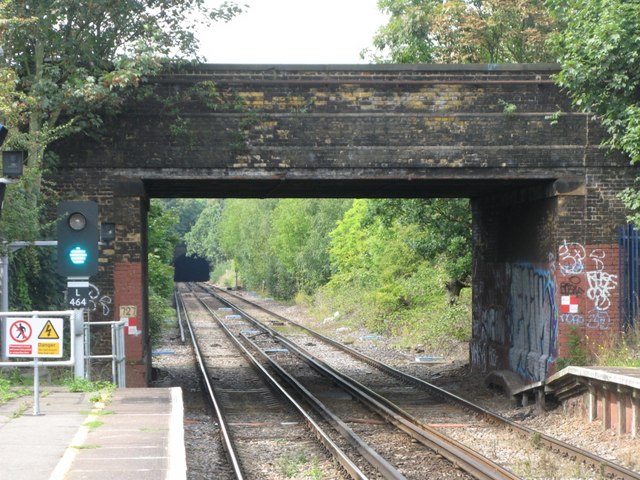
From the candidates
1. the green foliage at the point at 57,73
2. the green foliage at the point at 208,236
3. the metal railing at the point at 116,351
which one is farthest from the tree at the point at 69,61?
the green foliage at the point at 208,236

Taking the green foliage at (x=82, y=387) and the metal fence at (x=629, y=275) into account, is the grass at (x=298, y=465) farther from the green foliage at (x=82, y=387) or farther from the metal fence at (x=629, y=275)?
the metal fence at (x=629, y=275)

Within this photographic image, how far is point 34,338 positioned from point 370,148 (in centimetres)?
837

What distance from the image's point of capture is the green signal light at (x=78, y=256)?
1434 centimetres

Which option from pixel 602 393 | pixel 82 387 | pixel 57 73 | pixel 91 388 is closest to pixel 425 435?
pixel 602 393

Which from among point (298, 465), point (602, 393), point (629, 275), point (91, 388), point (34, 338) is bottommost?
point (298, 465)

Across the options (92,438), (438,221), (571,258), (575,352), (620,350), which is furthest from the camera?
(438,221)

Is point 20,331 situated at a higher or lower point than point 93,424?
higher

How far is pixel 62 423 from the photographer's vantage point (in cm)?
1064

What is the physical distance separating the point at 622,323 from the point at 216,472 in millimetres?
8928

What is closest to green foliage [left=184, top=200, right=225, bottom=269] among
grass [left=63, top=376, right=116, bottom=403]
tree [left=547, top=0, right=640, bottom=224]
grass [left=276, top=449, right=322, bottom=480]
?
tree [left=547, top=0, right=640, bottom=224]

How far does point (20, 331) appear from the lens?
1142cm

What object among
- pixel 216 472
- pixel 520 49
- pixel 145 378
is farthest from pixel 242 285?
pixel 216 472

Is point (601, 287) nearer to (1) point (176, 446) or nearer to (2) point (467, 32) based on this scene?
(1) point (176, 446)

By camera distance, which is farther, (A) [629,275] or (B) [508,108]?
(A) [629,275]
